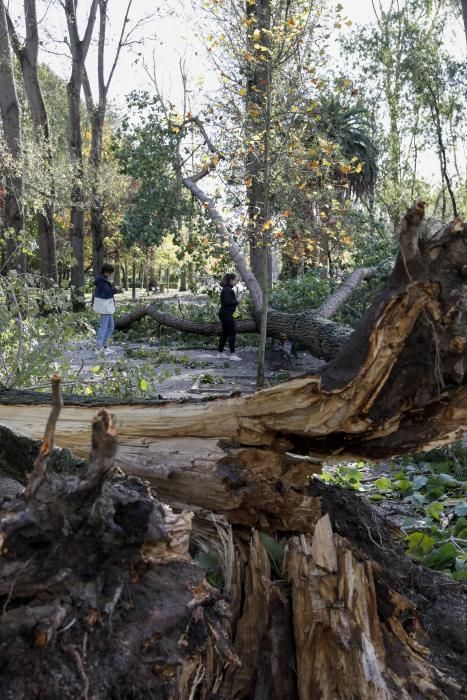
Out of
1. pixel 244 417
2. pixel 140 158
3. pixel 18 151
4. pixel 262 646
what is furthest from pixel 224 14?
pixel 18 151

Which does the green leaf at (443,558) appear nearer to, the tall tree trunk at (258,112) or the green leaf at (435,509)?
the green leaf at (435,509)

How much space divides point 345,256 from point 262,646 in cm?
1540

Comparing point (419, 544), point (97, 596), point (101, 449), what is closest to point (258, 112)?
point (419, 544)

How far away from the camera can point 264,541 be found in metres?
2.65

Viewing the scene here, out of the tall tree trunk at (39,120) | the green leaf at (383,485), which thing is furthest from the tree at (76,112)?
the green leaf at (383,485)

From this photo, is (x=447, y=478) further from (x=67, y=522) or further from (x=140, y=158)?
(x=140, y=158)

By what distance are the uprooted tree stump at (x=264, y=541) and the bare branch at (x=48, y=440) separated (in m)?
0.03

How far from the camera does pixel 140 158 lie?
1278 centimetres

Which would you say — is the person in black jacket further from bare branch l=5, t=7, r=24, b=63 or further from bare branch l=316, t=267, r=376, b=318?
bare branch l=5, t=7, r=24, b=63

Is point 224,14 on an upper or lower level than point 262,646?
upper

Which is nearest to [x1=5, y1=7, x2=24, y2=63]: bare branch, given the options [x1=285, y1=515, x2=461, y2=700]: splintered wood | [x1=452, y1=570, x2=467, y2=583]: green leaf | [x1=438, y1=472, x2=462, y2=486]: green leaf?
[x1=438, y1=472, x2=462, y2=486]: green leaf

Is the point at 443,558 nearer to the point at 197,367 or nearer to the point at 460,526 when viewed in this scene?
the point at 460,526

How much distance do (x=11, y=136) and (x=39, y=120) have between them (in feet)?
9.07

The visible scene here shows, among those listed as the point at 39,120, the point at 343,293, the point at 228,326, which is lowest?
the point at 228,326
